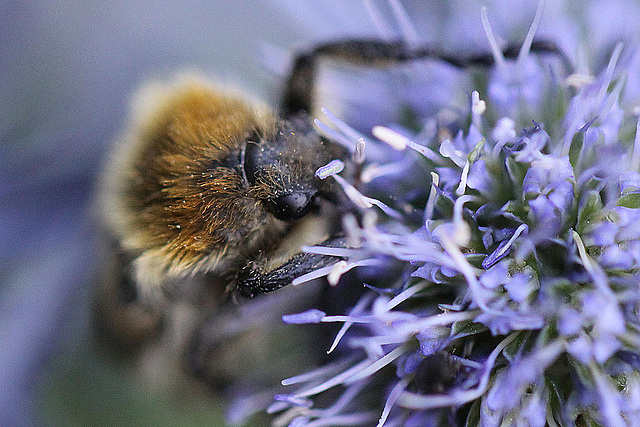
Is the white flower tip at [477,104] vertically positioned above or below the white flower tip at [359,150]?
below

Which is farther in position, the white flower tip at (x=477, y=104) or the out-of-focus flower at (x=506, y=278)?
the white flower tip at (x=477, y=104)

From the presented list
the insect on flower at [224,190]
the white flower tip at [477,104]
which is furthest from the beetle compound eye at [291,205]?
the white flower tip at [477,104]

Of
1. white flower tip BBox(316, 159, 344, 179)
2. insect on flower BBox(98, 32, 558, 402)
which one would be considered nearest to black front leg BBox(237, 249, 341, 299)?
insect on flower BBox(98, 32, 558, 402)

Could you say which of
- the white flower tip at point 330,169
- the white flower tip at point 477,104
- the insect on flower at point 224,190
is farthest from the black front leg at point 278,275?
the white flower tip at point 477,104

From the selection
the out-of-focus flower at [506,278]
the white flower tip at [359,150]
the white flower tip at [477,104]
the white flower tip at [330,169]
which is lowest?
the out-of-focus flower at [506,278]

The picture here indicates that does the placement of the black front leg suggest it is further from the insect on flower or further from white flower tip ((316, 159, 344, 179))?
white flower tip ((316, 159, 344, 179))

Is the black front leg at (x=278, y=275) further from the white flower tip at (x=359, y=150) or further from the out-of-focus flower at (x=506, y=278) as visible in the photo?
the white flower tip at (x=359, y=150)
